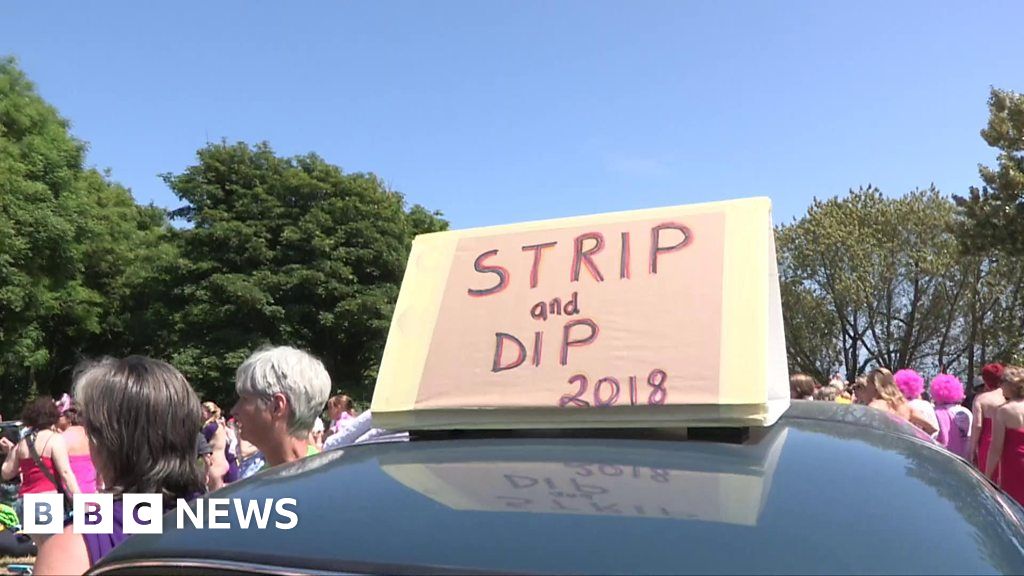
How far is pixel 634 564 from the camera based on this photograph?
1.24 m

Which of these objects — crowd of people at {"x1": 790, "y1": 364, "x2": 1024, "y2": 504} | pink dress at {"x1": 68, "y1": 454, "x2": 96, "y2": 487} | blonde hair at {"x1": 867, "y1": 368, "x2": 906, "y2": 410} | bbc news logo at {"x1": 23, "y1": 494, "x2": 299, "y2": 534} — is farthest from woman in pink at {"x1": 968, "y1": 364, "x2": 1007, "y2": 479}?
pink dress at {"x1": 68, "y1": 454, "x2": 96, "y2": 487}

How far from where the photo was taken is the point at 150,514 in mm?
2275

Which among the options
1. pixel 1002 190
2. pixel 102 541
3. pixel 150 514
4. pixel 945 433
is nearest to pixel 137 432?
pixel 150 514

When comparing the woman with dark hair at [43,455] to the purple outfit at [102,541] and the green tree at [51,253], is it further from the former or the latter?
the green tree at [51,253]

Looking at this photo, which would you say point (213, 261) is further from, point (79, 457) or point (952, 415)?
point (952, 415)

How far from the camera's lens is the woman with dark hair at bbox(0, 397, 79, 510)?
607 centimetres

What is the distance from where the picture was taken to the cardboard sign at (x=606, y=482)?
1462 millimetres

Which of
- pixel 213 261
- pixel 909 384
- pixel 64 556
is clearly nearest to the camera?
pixel 64 556

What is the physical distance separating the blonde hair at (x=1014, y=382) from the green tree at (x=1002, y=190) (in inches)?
614

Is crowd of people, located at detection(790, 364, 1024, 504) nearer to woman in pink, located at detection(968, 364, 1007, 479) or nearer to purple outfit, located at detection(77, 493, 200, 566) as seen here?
woman in pink, located at detection(968, 364, 1007, 479)

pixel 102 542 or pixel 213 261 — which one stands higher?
pixel 213 261

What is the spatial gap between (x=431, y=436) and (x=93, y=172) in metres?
40.0

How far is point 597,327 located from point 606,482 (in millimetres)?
723

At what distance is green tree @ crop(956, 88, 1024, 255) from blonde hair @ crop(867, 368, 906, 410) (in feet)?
50.9
